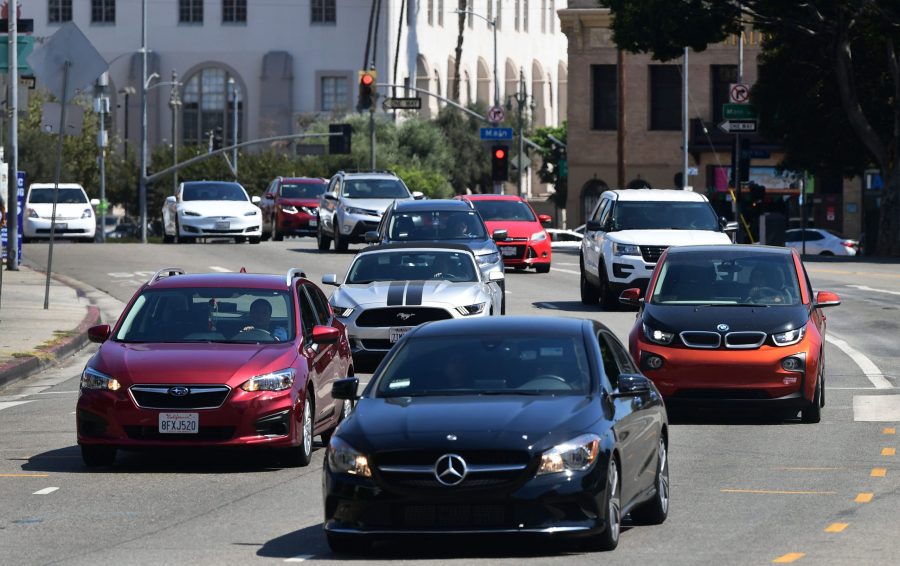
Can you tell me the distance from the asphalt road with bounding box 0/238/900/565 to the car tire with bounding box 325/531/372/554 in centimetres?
7

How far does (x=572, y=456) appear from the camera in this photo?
31.8ft

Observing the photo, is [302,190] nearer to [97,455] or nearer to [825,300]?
[825,300]

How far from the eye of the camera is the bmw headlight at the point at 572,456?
960 cm

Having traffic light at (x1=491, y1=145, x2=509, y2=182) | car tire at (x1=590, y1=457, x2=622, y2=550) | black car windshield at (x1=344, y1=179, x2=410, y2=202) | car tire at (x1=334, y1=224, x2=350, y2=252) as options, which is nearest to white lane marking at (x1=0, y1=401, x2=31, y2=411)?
car tire at (x1=590, y1=457, x2=622, y2=550)

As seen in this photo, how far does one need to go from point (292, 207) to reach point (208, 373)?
39.0 m

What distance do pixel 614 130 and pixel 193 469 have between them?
6878 cm

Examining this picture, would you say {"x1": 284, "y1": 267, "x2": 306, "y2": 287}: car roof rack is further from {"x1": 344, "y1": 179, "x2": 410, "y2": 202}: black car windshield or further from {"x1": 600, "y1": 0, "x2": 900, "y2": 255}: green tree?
{"x1": 600, "y1": 0, "x2": 900, "y2": 255}: green tree

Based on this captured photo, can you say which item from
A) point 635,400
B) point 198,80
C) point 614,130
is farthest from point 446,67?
point 635,400

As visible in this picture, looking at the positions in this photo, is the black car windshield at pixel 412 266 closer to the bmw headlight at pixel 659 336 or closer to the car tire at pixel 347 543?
the bmw headlight at pixel 659 336

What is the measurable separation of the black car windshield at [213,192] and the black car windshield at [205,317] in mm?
32988

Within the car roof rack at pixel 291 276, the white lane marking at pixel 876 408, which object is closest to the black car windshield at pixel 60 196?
the white lane marking at pixel 876 408

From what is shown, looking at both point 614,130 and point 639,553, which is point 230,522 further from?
point 614,130

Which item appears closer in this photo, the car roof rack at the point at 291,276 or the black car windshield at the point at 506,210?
the car roof rack at the point at 291,276

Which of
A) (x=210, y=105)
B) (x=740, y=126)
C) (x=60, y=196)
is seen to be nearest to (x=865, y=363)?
(x=740, y=126)
